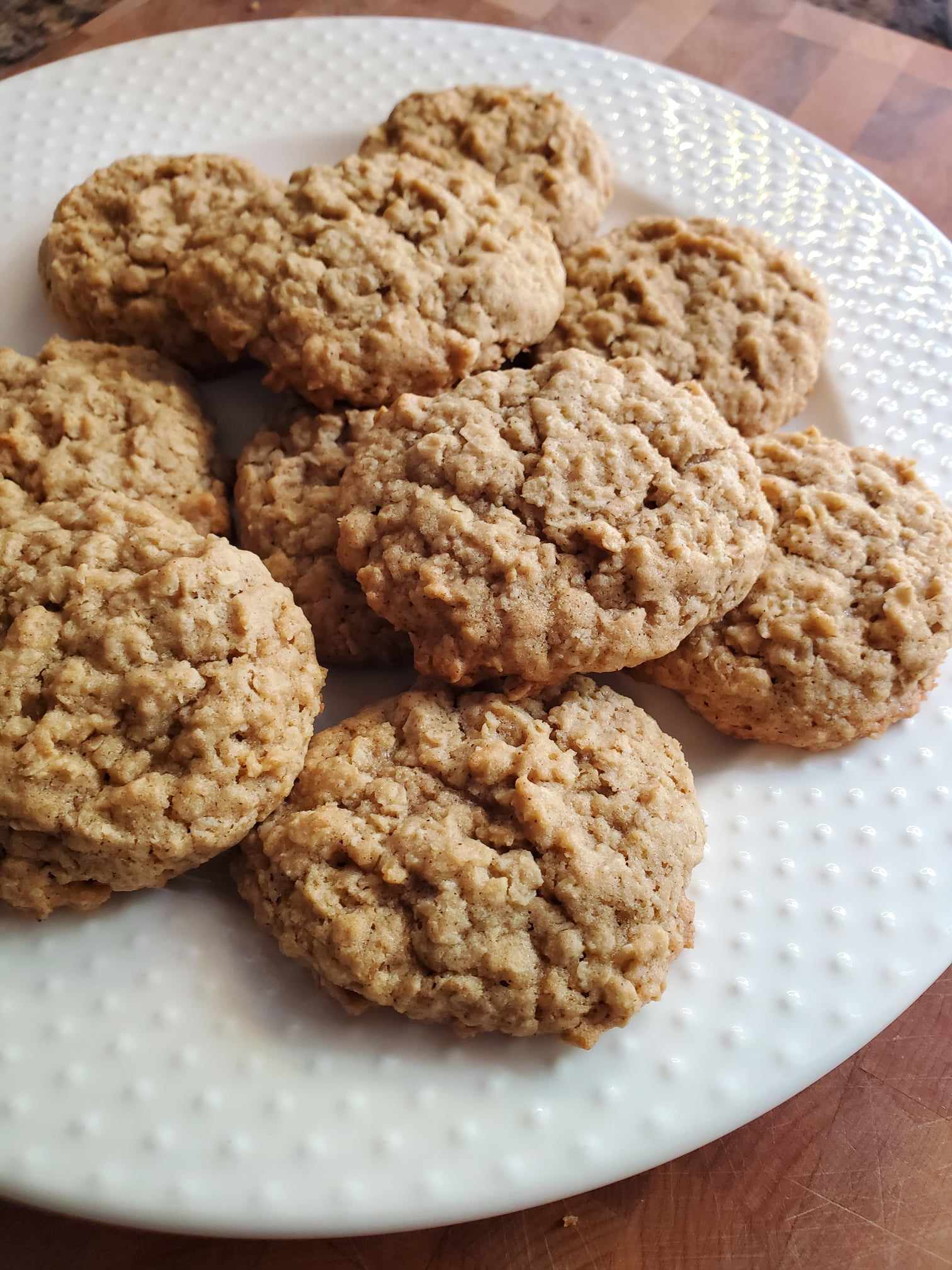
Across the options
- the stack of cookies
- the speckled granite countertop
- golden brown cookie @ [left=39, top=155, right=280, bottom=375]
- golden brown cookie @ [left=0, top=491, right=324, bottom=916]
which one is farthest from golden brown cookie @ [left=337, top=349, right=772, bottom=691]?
the speckled granite countertop

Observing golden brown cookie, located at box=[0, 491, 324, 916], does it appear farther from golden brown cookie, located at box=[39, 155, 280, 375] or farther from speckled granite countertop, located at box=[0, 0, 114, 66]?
speckled granite countertop, located at box=[0, 0, 114, 66]

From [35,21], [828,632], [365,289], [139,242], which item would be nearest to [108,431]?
[139,242]

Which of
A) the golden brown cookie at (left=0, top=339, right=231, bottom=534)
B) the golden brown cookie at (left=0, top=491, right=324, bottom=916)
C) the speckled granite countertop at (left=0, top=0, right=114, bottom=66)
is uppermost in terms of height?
the speckled granite countertop at (left=0, top=0, right=114, bottom=66)

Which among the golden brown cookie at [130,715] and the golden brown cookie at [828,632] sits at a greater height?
the golden brown cookie at [130,715]

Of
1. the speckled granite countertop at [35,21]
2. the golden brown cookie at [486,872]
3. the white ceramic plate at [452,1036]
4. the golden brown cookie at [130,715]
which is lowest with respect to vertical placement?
the white ceramic plate at [452,1036]

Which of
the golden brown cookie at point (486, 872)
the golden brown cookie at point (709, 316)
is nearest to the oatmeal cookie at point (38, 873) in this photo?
the golden brown cookie at point (486, 872)

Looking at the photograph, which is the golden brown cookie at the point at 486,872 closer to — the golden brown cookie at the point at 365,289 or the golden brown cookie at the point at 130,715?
the golden brown cookie at the point at 130,715

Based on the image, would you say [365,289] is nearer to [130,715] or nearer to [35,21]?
[130,715]
